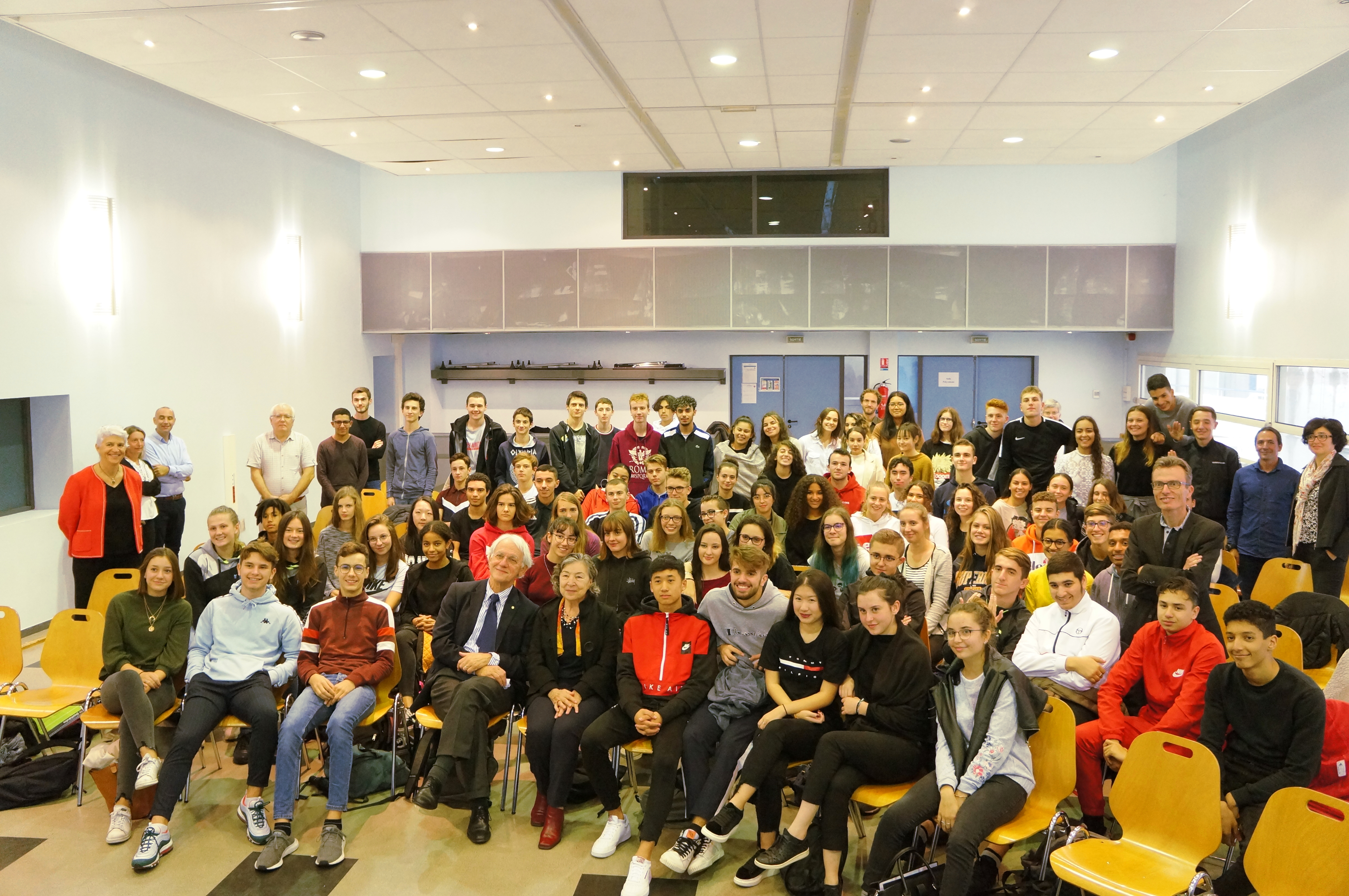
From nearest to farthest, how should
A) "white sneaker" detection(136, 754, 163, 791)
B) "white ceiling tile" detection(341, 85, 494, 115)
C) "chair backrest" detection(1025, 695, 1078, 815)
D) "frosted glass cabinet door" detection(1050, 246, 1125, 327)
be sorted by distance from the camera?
"chair backrest" detection(1025, 695, 1078, 815), "white sneaker" detection(136, 754, 163, 791), "white ceiling tile" detection(341, 85, 494, 115), "frosted glass cabinet door" detection(1050, 246, 1125, 327)

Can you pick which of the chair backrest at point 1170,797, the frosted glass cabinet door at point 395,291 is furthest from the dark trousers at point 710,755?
the frosted glass cabinet door at point 395,291

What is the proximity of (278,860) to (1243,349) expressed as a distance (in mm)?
8371

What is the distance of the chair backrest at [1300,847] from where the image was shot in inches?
111

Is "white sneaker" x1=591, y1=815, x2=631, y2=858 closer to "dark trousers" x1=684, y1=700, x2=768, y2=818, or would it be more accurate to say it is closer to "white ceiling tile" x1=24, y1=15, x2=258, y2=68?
"dark trousers" x1=684, y1=700, x2=768, y2=818

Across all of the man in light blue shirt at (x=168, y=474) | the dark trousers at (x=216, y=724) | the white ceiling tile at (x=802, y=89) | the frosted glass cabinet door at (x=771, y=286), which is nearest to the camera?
the dark trousers at (x=216, y=724)

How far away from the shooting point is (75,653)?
15.7 ft

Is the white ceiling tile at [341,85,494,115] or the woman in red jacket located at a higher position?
the white ceiling tile at [341,85,494,115]

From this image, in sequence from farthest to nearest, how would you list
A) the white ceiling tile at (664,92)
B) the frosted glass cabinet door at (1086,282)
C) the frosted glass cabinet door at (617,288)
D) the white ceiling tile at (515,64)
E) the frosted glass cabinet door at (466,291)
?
the frosted glass cabinet door at (466,291)
the frosted glass cabinet door at (617,288)
the frosted glass cabinet door at (1086,282)
the white ceiling tile at (664,92)
the white ceiling tile at (515,64)

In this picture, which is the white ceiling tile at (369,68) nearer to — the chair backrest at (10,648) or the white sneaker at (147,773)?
the chair backrest at (10,648)

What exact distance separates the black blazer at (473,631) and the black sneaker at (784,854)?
1.32 metres

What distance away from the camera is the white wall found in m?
6.59

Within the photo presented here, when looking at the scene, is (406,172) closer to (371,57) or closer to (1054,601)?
(371,57)

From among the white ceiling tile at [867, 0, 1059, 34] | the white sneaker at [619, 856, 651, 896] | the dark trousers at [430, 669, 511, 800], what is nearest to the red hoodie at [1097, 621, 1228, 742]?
the white sneaker at [619, 856, 651, 896]

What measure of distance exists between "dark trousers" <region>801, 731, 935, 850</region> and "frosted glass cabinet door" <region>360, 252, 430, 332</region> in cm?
821
